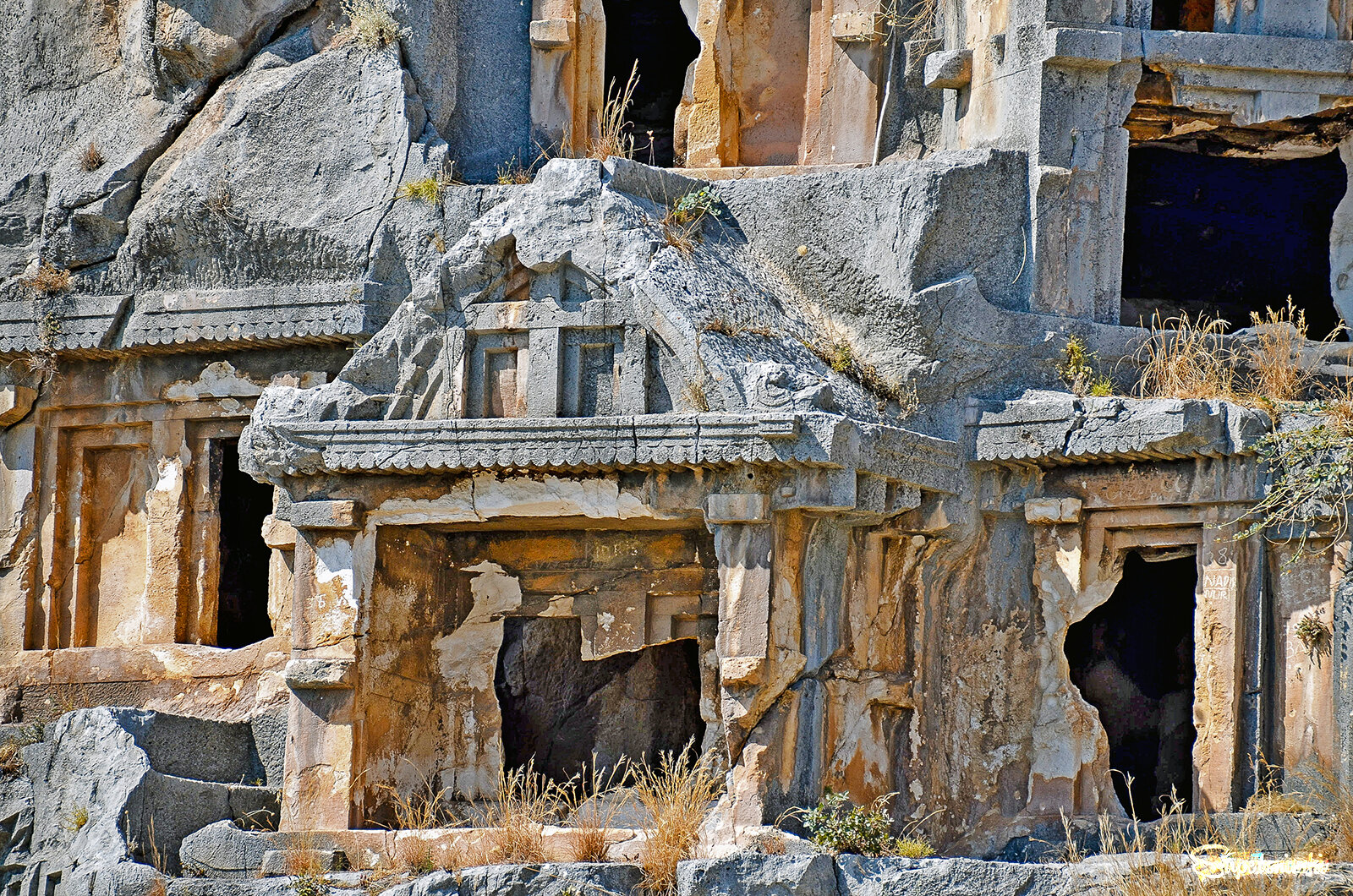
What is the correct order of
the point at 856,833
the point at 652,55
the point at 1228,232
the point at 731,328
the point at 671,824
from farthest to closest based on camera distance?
the point at 652,55
the point at 1228,232
the point at 731,328
the point at 856,833
the point at 671,824

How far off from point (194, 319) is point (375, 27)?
2.50 meters

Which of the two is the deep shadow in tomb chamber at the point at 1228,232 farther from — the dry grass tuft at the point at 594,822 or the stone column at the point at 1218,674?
the dry grass tuft at the point at 594,822

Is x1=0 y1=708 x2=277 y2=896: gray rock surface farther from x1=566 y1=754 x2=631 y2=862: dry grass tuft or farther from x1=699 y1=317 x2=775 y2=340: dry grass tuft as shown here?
x1=699 y1=317 x2=775 y2=340: dry grass tuft

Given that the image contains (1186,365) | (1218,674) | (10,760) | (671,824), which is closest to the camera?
(671,824)

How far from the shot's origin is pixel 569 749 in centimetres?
1446

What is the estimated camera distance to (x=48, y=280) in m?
14.9

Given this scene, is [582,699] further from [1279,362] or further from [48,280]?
[1279,362]

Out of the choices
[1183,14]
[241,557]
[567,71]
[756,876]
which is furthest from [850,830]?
[1183,14]

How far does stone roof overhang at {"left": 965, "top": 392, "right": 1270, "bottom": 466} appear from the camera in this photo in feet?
40.0

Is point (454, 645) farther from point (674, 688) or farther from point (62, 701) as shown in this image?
point (62, 701)

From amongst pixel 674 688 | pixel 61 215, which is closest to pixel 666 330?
pixel 674 688

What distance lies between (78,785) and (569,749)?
3564 millimetres

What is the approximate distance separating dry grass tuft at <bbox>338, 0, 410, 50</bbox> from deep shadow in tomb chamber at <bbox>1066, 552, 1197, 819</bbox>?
6.66m

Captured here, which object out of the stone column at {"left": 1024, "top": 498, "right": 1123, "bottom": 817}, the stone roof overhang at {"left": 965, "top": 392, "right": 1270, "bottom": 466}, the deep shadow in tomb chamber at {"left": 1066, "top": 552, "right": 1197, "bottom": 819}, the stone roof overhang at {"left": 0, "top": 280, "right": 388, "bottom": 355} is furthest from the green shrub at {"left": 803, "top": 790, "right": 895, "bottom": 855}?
the stone roof overhang at {"left": 0, "top": 280, "right": 388, "bottom": 355}
